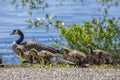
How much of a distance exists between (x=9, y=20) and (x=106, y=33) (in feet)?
37.2

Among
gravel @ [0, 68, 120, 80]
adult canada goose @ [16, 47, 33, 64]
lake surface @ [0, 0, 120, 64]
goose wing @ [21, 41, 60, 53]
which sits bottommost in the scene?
lake surface @ [0, 0, 120, 64]

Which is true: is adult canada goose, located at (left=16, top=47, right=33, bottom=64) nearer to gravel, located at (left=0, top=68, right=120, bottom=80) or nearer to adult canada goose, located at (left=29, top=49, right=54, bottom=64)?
adult canada goose, located at (left=29, top=49, right=54, bottom=64)

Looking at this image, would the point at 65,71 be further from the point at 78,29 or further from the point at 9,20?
the point at 9,20

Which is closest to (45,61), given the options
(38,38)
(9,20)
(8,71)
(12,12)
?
(8,71)

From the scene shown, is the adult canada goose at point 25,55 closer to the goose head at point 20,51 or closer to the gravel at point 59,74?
the goose head at point 20,51

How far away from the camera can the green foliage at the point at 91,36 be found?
59.3ft

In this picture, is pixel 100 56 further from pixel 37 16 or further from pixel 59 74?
pixel 37 16

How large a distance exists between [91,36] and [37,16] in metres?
10.7

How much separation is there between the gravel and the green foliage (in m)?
3.52

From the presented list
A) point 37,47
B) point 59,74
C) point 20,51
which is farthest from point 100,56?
point 59,74

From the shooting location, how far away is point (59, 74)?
13828 millimetres

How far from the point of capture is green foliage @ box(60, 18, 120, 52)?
59.3 feet

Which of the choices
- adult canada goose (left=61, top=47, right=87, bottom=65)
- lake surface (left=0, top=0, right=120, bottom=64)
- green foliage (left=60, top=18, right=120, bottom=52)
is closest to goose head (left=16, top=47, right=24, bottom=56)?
lake surface (left=0, top=0, right=120, bottom=64)

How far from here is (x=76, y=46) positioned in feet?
60.2
